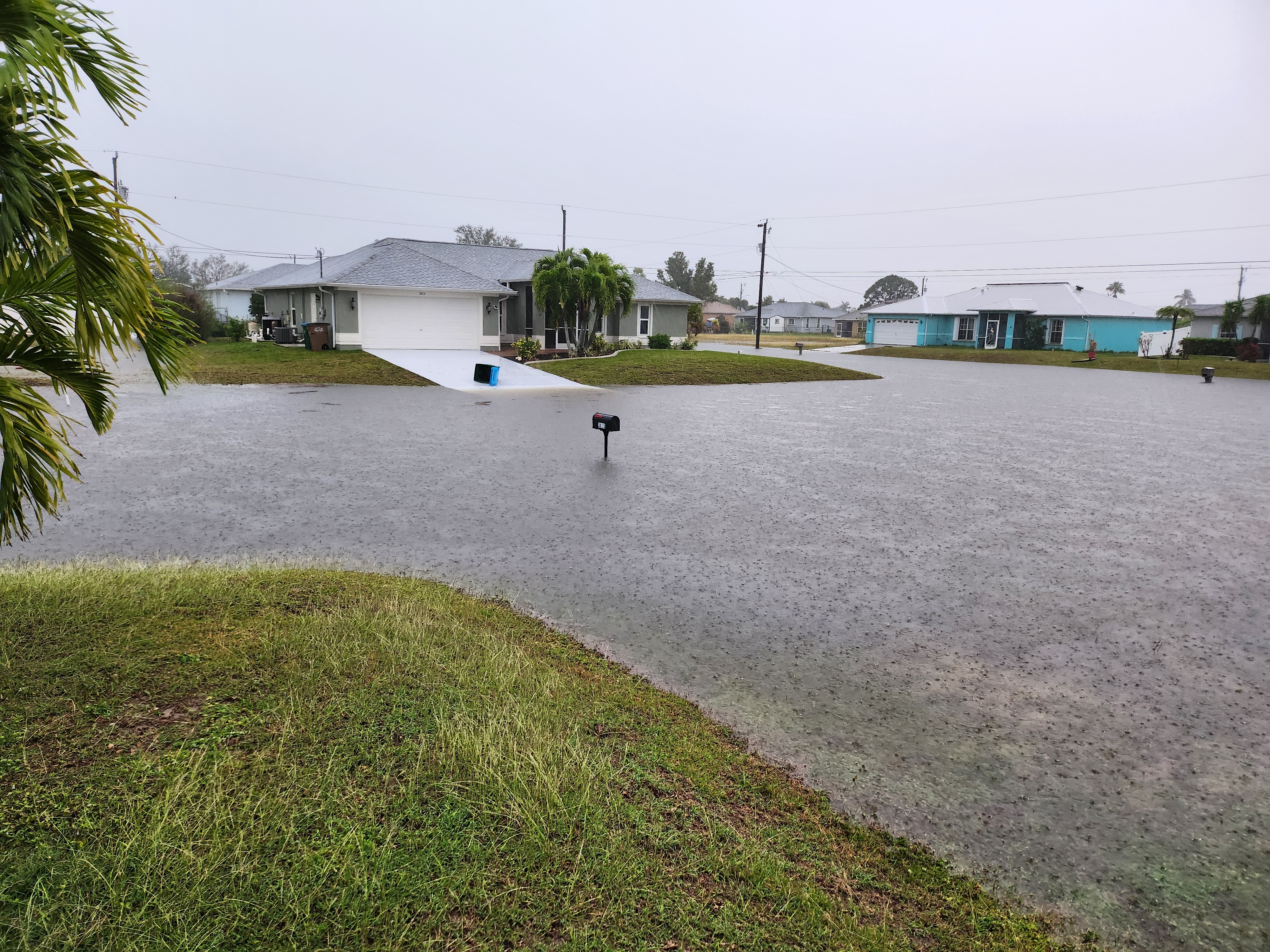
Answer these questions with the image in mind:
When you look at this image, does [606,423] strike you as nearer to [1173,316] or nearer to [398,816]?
[398,816]

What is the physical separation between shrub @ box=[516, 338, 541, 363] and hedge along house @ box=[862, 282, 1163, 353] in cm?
3681

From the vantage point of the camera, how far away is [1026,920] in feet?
→ 10.8

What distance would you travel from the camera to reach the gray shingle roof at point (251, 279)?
5584 cm

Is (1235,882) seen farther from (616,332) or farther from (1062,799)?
(616,332)

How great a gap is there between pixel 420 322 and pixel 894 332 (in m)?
42.9

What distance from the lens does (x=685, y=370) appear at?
3055 centimetres

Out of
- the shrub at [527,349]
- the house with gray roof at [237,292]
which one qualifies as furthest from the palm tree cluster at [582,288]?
the house with gray roof at [237,292]

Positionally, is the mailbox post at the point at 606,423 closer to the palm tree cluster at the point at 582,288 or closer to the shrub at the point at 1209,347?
the palm tree cluster at the point at 582,288

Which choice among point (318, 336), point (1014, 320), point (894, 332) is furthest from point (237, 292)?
point (1014, 320)

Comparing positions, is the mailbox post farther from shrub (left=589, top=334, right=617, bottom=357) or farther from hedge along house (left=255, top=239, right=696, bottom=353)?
shrub (left=589, top=334, right=617, bottom=357)

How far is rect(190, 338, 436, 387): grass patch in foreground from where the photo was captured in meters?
25.0

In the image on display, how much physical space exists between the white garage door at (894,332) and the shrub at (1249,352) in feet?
70.9

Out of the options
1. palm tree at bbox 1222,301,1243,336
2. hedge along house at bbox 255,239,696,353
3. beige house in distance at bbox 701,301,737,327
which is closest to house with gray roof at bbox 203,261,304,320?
Answer: hedge along house at bbox 255,239,696,353

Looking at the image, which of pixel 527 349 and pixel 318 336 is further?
pixel 527 349
